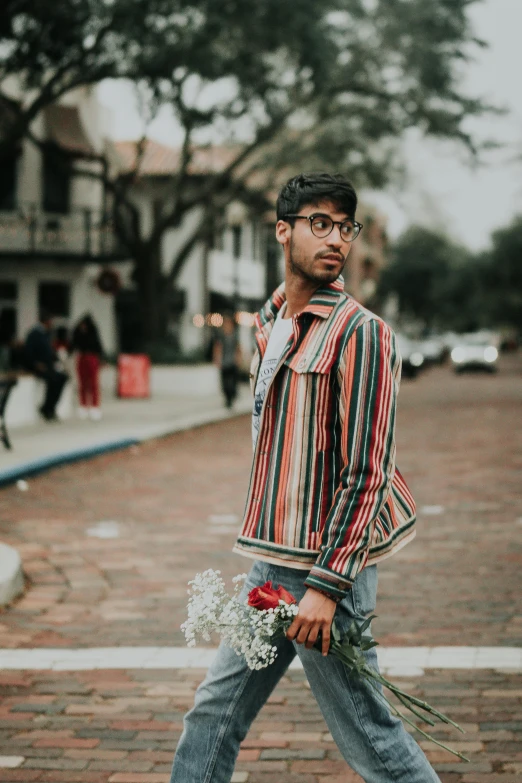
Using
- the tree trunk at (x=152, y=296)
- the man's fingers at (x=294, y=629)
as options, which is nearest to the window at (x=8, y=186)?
the tree trunk at (x=152, y=296)

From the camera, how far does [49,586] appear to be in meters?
7.13

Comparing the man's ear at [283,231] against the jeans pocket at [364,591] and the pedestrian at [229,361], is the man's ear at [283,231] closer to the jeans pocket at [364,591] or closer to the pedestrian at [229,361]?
the jeans pocket at [364,591]

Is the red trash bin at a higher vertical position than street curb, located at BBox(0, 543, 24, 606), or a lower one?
lower

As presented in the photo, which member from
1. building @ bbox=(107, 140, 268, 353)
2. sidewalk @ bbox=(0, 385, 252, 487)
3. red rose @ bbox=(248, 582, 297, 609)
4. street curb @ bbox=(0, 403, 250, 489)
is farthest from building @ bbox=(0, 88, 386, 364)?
red rose @ bbox=(248, 582, 297, 609)

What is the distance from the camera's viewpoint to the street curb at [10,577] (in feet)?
21.6

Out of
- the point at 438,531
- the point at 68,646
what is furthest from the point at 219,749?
the point at 438,531

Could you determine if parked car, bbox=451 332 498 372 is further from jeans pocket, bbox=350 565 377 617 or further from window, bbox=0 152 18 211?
jeans pocket, bbox=350 565 377 617

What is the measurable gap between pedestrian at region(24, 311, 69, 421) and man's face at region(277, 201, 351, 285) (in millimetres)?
Result: 16219

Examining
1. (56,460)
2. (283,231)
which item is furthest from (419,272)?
(283,231)

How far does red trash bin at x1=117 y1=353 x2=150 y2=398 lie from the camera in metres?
27.1

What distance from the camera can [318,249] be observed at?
2781 mm

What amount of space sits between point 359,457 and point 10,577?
178 inches

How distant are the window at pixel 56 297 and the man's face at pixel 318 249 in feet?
96.7

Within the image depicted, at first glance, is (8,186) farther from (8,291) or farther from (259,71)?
(259,71)
